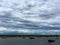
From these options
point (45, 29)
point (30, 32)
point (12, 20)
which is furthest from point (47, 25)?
point (12, 20)

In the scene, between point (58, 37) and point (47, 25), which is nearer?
point (47, 25)

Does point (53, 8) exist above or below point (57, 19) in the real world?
above

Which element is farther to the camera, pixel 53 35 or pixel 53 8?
pixel 53 35

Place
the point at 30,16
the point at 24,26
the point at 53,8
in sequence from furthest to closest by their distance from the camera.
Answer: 1. the point at 24,26
2. the point at 30,16
3. the point at 53,8

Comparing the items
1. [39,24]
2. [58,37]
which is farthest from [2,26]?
[58,37]

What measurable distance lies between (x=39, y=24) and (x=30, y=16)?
1.22 feet

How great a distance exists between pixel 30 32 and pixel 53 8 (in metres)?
1.01

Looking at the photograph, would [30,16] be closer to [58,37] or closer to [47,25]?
[47,25]

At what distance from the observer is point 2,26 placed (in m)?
4.12

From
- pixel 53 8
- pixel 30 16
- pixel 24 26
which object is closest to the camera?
pixel 53 8

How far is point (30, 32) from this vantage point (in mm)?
4195

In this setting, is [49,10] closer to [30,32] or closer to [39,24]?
[39,24]

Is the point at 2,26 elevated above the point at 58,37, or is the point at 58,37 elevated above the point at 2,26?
the point at 2,26

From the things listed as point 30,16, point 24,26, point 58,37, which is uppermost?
point 30,16
